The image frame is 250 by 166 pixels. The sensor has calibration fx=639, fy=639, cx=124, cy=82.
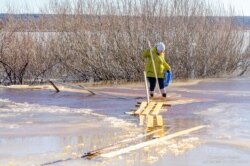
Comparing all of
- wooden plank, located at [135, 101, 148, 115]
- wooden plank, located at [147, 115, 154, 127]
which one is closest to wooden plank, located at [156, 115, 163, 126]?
wooden plank, located at [147, 115, 154, 127]

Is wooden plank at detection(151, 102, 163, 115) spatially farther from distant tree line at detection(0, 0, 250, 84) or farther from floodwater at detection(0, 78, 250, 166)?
distant tree line at detection(0, 0, 250, 84)

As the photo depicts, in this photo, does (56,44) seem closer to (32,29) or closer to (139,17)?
(32,29)

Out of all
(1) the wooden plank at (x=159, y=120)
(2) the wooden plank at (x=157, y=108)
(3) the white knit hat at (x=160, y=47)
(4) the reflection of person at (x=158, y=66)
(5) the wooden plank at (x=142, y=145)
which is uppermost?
(3) the white knit hat at (x=160, y=47)

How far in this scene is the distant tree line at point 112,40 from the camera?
90.6 feet

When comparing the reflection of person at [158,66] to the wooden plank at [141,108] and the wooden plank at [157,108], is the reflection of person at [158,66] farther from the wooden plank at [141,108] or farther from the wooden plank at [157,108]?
the wooden plank at [141,108]

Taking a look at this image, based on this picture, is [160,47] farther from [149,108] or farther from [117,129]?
[117,129]

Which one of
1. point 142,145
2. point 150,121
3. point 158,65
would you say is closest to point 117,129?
point 150,121

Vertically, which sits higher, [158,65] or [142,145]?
[158,65]

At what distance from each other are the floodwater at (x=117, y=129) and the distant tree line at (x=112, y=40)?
8.23 m

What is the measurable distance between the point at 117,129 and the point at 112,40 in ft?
51.8

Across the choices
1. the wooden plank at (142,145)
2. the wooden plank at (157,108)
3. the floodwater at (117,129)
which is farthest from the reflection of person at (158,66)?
the wooden plank at (142,145)

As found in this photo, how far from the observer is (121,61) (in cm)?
2798

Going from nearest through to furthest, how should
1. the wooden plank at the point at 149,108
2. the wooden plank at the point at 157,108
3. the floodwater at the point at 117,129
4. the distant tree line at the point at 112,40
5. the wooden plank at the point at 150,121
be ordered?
the floodwater at the point at 117,129 < the wooden plank at the point at 150,121 < the wooden plank at the point at 149,108 < the wooden plank at the point at 157,108 < the distant tree line at the point at 112,40

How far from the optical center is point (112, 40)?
27.7 meters
